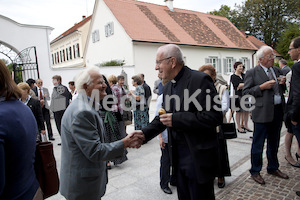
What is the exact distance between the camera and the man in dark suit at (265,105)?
371cm

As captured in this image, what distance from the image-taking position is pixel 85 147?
1.89m

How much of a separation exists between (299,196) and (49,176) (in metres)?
3.32

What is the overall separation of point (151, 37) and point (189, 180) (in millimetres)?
18043

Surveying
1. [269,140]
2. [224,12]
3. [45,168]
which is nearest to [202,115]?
[45,168]

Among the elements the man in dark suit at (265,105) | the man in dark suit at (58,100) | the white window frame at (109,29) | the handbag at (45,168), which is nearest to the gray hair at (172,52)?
the handbag at (45,168)

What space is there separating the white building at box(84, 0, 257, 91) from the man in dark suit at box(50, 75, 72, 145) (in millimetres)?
8626

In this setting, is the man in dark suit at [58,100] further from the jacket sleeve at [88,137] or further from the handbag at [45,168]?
the jacket sleeve at [88,137]

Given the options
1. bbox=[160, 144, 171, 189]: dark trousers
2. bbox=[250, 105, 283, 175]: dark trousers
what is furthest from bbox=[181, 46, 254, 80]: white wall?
bbox=[160, 144, 171, 189]: dark trousers

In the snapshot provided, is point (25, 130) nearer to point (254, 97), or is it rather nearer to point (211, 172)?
point (211, 172)

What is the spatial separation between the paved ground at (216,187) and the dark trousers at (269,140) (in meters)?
0.25

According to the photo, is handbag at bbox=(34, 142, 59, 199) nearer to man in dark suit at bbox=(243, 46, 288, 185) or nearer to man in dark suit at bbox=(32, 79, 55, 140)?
man in dark suit at bbox=(243, 46, 288, 185)

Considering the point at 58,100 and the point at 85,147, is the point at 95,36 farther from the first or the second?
the point at 85,147

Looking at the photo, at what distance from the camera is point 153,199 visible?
3.48 m

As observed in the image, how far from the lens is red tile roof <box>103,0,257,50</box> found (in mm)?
19672
